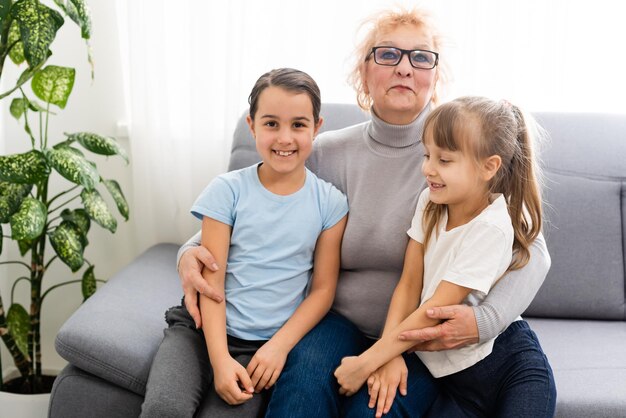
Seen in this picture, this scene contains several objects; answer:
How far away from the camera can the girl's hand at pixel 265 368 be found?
1.54 m

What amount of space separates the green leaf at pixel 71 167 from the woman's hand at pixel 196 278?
43cm

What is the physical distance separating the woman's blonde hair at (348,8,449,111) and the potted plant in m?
0.74

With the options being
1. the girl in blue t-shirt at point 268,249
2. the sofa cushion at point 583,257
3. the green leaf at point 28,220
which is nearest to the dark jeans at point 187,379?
the girl in blue t-shirt at point 268,249

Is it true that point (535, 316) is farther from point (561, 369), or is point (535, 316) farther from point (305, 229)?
point (305, 229)

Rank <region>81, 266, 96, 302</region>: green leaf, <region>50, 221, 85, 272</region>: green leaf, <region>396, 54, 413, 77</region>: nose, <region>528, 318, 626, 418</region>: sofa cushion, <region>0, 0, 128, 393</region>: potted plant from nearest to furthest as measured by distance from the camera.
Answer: <region>528, 318, 626, 418</region>: sofa cushion < <region>396, 54, 413, 77</region>: nose < <region>0, 0, 128, 393</region>: potted plant < <region>50, 221, 85, 272</region>: green leaf < <region>81, 266, 96, 302</region>: green leaf

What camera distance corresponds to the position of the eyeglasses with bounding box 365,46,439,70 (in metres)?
1.71

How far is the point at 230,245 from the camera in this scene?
5.63 ft

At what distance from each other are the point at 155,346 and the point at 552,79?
1501mm

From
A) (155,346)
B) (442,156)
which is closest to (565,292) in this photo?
(442,156)

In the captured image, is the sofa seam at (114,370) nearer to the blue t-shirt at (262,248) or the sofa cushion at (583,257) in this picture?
the blue t-shirt at (262,248)

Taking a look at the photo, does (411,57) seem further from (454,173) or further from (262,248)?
(262,248)

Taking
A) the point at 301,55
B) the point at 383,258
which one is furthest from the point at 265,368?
the point at 301,55

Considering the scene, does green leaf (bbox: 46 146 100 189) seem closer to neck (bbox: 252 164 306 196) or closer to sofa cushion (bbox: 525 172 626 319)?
neck (bbox: 252 164 306 196)

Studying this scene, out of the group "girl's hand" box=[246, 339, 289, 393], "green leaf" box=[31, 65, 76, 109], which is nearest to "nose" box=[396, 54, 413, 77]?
"girl's hand" box=[246, 339, 289, 393]
